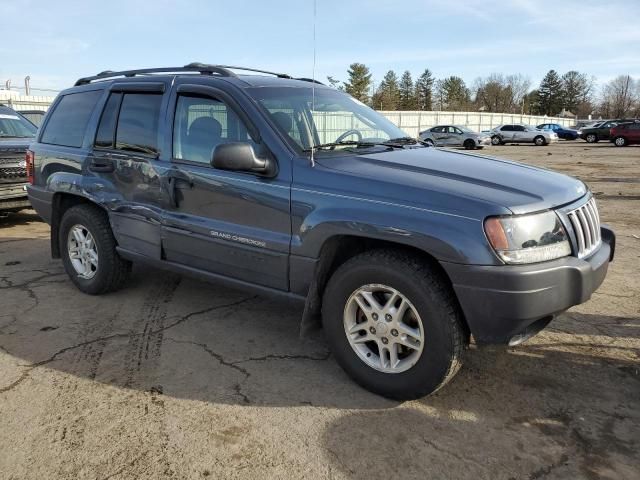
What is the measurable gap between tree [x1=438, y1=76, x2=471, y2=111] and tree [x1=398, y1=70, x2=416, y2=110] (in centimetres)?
557

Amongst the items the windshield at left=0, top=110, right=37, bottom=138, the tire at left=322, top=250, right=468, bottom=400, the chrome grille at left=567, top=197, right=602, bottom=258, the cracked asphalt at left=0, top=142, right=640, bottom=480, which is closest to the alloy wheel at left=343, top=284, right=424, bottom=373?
the tire at left=322, top=250, right=468, bottom=400

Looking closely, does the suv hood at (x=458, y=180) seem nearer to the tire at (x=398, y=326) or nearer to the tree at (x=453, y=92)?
the tire at (x=398, y=326)

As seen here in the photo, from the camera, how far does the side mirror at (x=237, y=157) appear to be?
10.6 ft

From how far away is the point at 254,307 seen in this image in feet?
15.1

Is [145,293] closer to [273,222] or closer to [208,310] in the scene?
[208,310]

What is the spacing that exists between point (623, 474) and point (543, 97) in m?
115

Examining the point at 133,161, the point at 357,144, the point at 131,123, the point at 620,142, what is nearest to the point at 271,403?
the point at 357,144

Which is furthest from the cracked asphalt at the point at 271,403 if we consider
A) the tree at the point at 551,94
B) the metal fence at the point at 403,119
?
the tree at the point at 551,94

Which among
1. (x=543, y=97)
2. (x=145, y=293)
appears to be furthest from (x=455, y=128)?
(x=543, y=97)

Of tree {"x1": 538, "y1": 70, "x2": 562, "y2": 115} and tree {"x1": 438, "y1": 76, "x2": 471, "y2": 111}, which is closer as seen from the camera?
tree {"x1": 438, "y1": 76, "x2": 471, "y2": 111}

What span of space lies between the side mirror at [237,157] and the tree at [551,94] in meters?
113

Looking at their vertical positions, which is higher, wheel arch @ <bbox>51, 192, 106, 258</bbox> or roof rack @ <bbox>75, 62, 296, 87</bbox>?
roof rack @ <bbox>75, 62, 296, 87</bbox>

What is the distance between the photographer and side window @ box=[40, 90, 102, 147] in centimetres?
478

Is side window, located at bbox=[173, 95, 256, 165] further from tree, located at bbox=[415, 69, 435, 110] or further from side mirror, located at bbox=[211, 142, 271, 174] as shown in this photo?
tree, located at bbox=[415, 69, 435, 110]
